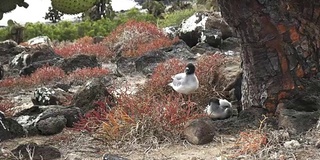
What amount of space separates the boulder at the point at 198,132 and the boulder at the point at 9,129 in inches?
62.7

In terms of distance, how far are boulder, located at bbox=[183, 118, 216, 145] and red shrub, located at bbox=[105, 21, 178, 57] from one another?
565 centimetres

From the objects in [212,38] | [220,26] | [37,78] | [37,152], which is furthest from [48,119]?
[220,26]

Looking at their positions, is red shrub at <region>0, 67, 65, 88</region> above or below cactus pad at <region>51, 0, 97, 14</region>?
below

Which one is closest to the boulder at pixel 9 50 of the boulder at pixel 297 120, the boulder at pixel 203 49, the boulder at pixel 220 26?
the boulder at pixel 220 26

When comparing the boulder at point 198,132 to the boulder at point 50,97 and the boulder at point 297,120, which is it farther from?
the boulder at point 50,97

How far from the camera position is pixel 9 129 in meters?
5.77

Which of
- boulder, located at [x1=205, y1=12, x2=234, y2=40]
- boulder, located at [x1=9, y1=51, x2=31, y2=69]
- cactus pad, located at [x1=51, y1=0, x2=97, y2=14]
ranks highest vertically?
cactus pad, located at [x1=51, y1=0, x2=97, y2=14]

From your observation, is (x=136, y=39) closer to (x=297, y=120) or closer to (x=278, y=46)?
(x=278, y=46)

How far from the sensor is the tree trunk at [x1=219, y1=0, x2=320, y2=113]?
5.46 metres

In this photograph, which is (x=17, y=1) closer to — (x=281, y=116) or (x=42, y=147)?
(x=42, y=147)

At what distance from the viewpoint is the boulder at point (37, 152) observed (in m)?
4.86

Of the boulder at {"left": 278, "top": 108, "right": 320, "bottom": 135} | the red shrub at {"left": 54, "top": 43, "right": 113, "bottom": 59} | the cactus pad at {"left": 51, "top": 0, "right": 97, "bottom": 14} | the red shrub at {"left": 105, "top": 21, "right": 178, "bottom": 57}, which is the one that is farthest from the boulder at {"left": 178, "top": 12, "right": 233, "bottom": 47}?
the boulder at {"left": 278, "top": 108, "right": 320, "bottom": 135}

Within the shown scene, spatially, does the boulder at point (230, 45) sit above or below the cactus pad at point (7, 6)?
below

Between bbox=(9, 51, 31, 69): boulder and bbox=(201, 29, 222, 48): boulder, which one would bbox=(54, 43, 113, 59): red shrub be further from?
bbox=(201, 29, 222, 48): boulder
